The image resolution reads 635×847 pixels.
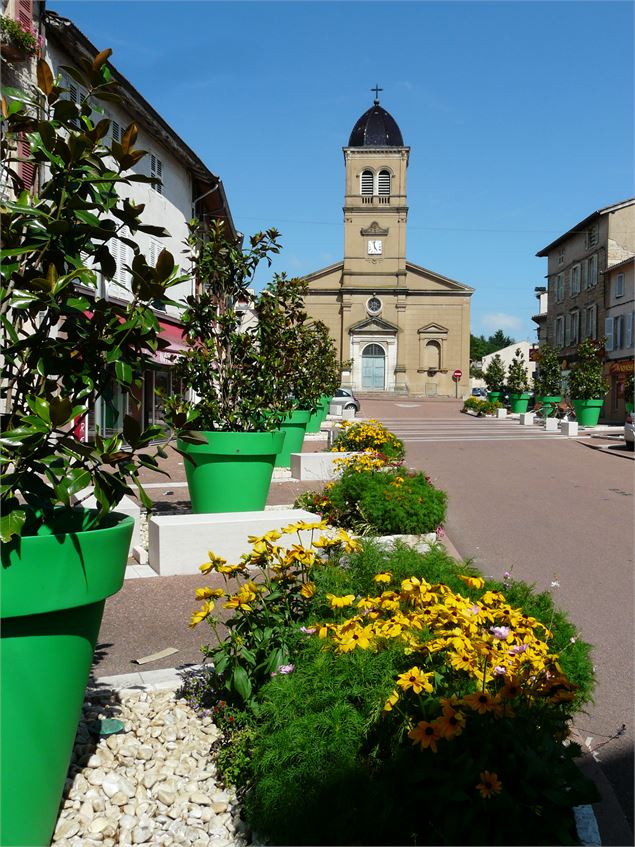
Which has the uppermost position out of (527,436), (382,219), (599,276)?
(382,219)

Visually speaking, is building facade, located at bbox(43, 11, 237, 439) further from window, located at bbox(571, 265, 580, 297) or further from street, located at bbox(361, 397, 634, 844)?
window, located at bbox(571, 265, 580, 297)

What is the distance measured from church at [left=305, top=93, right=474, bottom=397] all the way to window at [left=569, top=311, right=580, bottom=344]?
15351mm

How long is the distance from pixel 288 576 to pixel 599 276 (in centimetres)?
4627

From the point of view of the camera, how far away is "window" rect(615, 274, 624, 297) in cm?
4281

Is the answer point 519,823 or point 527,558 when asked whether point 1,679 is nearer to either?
point 519,823

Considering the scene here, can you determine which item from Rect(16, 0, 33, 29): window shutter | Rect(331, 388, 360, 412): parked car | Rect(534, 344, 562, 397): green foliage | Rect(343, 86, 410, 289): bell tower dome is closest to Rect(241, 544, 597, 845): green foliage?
Rect(16, 0, 33, 29): window shutter

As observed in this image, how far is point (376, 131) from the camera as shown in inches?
2808

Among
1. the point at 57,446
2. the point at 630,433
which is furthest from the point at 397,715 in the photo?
the point at 630,433

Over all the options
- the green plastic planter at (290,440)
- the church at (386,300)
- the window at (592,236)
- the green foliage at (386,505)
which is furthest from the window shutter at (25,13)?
the church at (386,300)

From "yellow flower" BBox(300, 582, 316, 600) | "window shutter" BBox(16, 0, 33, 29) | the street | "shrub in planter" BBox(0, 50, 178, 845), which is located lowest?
the street

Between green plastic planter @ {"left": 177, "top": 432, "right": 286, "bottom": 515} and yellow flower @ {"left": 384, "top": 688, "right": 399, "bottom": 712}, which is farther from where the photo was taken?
green plastic planter @ {"left": 177, "top": 432, "right": 286, "bottom": 515}

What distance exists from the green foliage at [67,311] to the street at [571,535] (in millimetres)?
2370

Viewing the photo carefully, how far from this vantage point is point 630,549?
26.8ft

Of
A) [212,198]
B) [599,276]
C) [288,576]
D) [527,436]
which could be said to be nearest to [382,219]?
[599,276]
